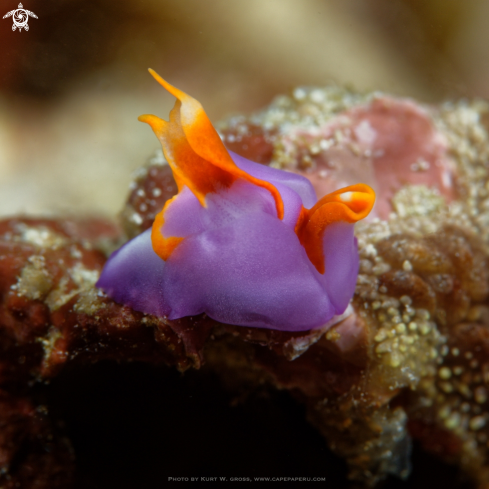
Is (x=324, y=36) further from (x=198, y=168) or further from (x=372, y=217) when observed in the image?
(x=198, y=168)

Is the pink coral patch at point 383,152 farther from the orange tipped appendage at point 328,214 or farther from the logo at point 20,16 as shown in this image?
the logo at point 20,16

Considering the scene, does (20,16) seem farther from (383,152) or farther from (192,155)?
(383,152)

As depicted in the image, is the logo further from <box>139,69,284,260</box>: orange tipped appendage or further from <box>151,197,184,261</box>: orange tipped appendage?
<box>151,197,184,261</box>: orange tipped appendage

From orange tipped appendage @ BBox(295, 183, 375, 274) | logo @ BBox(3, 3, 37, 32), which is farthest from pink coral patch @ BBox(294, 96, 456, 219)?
logo @ BBox(3, 3, 37, 32)

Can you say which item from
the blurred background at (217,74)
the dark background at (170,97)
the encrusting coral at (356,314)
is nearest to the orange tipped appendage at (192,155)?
the encrusting coral at (356,314)

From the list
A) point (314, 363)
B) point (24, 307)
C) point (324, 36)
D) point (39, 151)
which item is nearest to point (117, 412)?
point (24, 307)

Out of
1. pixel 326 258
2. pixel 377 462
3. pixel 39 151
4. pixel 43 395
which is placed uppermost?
pixel 39 151
